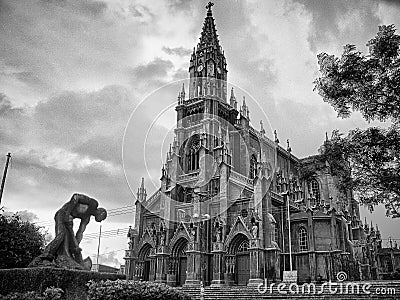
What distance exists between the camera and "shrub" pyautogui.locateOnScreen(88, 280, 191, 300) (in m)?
12.4

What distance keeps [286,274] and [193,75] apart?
35.1m

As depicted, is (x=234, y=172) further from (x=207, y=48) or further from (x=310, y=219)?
(x=207, y=48)

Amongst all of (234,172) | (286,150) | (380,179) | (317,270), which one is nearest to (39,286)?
(380,179)

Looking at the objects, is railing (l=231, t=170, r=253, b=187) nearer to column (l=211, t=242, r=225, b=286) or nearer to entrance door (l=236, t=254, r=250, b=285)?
column (l=211, t=242, r=225, b=286)

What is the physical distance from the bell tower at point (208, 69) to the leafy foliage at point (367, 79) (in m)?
37.8

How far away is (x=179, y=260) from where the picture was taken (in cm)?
4166

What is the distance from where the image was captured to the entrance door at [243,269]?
120ft

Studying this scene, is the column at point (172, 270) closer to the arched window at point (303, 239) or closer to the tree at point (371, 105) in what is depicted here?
the arched window at point (303, 239)

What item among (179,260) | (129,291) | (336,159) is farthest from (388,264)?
(129,291)

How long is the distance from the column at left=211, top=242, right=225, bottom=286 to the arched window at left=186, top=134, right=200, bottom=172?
13404mm


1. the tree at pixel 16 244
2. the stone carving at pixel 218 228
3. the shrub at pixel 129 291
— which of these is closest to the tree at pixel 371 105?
the shrub at pixel 129 291

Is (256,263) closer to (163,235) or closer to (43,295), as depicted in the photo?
(163,235)

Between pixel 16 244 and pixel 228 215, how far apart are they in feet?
72.7

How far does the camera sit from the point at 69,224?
1759 cm
